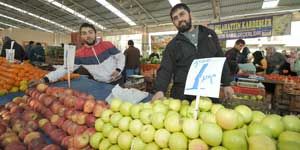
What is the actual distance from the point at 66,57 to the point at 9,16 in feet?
72.5

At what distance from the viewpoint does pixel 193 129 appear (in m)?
1.09

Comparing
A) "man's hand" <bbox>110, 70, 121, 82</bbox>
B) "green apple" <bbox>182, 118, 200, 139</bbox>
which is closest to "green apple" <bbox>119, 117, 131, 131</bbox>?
"green apple" <bbox>182, 118, 200, 139</bbox>

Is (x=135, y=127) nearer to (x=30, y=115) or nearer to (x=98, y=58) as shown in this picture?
(x=30, y=115)

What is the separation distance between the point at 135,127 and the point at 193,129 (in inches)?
13.6

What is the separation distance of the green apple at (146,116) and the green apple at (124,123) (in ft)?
0.30

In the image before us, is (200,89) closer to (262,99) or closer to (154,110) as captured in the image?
(154,110)

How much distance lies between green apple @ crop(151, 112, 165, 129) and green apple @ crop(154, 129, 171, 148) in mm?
54

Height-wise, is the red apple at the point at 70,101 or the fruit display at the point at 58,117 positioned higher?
the red apple at the point at 70,101

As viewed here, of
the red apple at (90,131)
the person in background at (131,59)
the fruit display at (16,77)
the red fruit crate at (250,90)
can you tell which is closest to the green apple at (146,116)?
the red apple at (90,131)

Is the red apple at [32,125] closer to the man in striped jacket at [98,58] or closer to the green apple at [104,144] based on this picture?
the green apple at [104,144]

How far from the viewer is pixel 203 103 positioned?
131 cm

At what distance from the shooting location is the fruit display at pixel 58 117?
1.53 metres

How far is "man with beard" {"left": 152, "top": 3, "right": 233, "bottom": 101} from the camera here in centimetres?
238

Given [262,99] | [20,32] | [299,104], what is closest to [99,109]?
[262,99]
